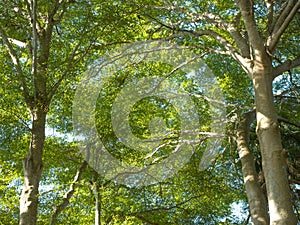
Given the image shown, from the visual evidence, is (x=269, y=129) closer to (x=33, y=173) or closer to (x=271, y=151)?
(x=271, y=151)

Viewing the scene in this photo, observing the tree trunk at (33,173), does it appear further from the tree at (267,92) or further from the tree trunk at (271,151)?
the tree trunk at (271,151)

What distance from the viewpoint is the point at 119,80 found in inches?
398

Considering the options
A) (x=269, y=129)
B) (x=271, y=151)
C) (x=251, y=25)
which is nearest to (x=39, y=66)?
(x=251, y=25)

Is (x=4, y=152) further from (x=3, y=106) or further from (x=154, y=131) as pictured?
(x=154, y=131)

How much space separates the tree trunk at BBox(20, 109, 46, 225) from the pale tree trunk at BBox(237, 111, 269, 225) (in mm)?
4060

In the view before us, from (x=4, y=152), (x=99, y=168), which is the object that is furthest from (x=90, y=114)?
(x=4, y=152)

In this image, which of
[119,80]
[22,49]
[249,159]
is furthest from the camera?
[22,49]

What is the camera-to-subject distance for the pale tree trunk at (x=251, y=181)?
24.0 feet

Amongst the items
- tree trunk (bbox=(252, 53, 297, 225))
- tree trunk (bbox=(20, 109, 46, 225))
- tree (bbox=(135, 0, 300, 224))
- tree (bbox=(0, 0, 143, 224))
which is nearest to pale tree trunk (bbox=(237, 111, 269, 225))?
tree (bbox=(135, 0, 300, 224))

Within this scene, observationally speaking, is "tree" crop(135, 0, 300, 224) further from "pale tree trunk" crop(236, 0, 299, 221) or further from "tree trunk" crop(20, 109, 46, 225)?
"tree trunk" crop(20, 109, 46, 225)

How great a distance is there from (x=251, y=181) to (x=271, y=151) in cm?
243

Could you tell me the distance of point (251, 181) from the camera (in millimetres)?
7836

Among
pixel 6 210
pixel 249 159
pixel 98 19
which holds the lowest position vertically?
pixel 249 159

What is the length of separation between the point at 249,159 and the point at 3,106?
17.6 ft
